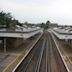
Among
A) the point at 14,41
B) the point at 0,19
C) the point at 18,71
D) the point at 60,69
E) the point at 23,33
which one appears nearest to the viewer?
the point at 18,71

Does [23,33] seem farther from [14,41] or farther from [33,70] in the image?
[33,70]

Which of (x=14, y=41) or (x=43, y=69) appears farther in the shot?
(x=14, y=41)

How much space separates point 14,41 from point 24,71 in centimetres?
2613

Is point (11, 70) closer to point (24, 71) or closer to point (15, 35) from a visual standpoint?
point (24, 71)

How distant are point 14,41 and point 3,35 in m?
8.76

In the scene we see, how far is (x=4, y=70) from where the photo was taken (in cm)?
2630

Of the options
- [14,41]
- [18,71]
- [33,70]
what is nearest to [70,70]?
[33,70]

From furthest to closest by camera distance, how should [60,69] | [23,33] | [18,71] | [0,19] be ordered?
[0,19] < [23,33] < [60,69] < [18,71]

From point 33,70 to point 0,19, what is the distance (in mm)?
72561

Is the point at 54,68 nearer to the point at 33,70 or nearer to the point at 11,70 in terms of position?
→ the point at 33,70

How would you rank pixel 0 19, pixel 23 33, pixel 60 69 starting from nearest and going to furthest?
pixel 60 69
pixel 23 33
pixel 0 19

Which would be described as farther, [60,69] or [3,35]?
[3,35]

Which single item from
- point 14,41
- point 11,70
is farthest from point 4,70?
point 14,41

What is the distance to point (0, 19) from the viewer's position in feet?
321
